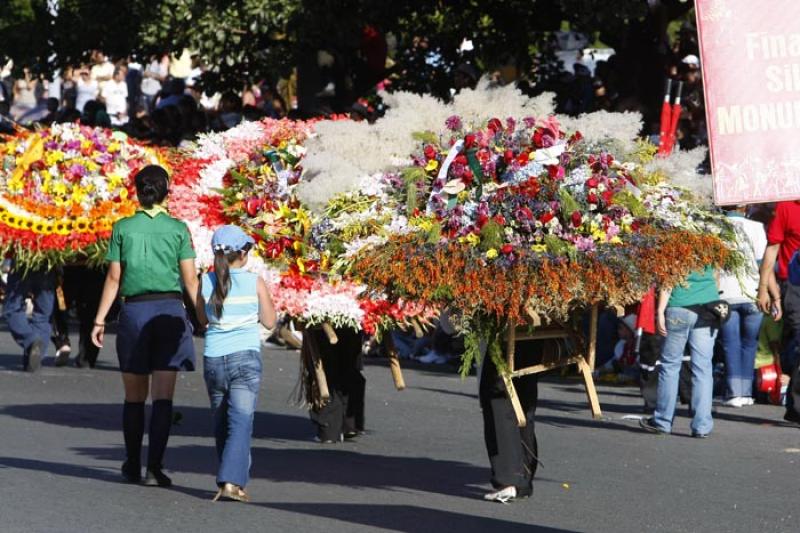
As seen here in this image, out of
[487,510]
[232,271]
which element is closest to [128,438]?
[232,271]

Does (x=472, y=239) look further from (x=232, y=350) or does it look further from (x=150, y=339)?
(x=150, y=339)

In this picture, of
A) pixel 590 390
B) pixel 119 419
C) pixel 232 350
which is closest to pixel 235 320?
pixel 232 350

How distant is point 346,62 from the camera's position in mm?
21922

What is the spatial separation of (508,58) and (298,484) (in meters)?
12.5

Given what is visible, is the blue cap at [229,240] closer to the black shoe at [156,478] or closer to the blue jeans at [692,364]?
the black shoe at [156,478]

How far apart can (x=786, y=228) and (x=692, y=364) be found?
1478mm

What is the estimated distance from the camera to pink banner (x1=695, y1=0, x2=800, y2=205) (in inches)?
288

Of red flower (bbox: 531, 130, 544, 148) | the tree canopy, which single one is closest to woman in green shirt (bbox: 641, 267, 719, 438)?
red flower (bbox: 531, 130, 544, 148)

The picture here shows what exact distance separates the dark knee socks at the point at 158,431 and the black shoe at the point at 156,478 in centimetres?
2

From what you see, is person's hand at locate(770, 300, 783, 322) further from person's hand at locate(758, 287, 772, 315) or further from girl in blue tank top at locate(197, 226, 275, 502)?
girl in blue tank top at locate(197, 226, 275, 502)

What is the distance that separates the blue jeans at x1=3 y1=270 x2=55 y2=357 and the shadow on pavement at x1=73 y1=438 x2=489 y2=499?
5.09 meters

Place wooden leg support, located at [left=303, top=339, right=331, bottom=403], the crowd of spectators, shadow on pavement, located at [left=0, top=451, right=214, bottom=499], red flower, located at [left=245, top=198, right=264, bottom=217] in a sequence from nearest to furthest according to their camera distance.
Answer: shadow on pavement, located at [left=0, top=451, right=214, bottom=499], red flower, located at [left=245, top=198, right=264, bottom=217], wooden leg support, located at [left=303, top=339, right=331, bottom=403], the crowd of spectators

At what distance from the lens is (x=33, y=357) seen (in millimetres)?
16547

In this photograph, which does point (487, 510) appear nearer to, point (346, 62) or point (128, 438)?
point (128, 438)
